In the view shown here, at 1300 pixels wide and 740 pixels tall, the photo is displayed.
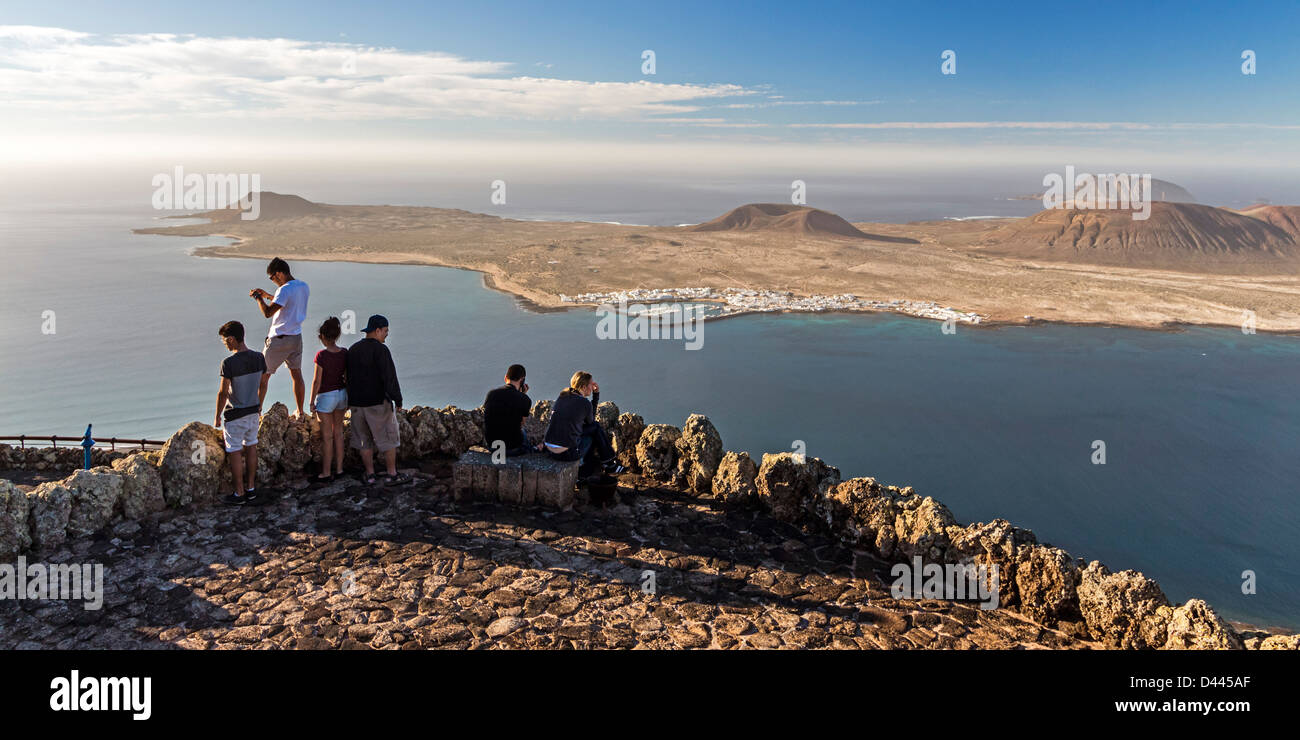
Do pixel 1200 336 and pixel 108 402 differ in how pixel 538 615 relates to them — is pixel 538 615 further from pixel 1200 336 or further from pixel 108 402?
pixel 1200 336

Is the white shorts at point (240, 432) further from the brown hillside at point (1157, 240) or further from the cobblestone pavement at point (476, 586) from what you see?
the brown hillside at point (1157, 240)

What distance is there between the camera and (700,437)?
8.99 m

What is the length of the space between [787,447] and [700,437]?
15.6m

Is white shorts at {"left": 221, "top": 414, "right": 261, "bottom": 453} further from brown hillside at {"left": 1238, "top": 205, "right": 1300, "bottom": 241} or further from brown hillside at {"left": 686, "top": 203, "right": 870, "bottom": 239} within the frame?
brown hillside at {"left": 1238, "top": 205, "right": 1300, "bottom": 241}

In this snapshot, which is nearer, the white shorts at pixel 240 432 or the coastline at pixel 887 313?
the white shorts at pixel 240 432

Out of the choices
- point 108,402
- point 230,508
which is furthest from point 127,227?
point 230,508

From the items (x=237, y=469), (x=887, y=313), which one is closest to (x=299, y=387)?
(x=237, y=469)

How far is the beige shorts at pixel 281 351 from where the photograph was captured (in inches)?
328

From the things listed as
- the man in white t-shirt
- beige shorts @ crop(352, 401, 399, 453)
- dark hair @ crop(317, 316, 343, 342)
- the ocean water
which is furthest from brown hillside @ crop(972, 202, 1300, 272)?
dark hair @ crop(317, 316, 343, 342)

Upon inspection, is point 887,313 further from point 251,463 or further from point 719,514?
point 251,463

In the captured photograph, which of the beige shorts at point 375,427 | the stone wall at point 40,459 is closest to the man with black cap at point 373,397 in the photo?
the beige shorts at point 375,427

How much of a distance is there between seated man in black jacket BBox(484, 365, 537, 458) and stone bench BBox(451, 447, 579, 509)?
7.7 inches

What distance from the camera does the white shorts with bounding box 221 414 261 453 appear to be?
7.64m

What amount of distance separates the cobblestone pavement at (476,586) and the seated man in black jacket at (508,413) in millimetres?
773
